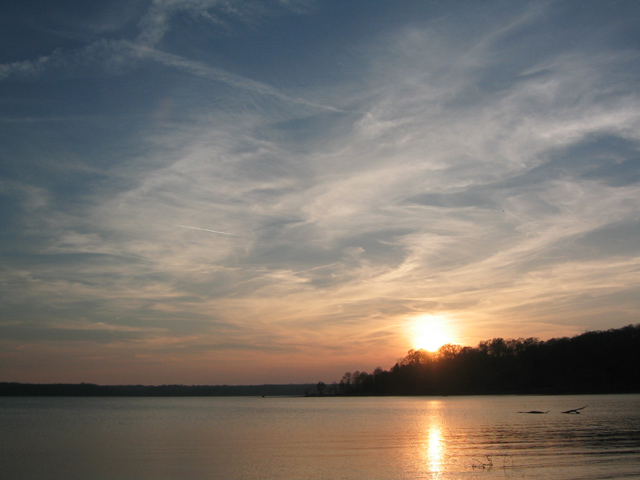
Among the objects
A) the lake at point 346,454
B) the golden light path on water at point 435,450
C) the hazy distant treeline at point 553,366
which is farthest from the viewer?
Result: the hazy distant treeline at point 553,366

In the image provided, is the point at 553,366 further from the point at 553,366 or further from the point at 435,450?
the point at 435,450

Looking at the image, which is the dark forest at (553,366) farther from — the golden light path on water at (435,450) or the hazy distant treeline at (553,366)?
the golden light path on water at (435,450)

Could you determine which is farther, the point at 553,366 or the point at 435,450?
the point at 553,366

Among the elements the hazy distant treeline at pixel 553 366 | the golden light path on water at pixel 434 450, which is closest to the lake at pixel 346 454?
the golden light path on water at pixel 434 450

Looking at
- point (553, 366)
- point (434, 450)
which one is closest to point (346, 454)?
point (434, 450)

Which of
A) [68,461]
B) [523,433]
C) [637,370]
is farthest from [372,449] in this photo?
[637,370]

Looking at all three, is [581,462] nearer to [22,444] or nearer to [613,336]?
[22,444]

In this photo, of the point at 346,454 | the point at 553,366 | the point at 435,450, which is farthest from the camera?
the point at 553,366

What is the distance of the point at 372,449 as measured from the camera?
43.8m

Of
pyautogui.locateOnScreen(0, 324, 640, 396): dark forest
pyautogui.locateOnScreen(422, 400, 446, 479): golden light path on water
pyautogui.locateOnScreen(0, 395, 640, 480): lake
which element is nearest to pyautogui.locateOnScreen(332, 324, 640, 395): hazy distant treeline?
pyautogui.locateOnScreen(0, 324, 640, 396): dark forest

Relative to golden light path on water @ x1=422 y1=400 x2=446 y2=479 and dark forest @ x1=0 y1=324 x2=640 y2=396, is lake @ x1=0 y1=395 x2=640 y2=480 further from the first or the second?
dark forest @ x1=0 y1=324 x2=640 y2=396

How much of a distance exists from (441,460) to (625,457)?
12209mm

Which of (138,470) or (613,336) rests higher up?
(613,336)

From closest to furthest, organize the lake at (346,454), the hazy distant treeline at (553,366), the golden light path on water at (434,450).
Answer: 1. the lake at (346,454)
2. the golden light path on water at (434,450)
3. the hazy distant treeline at (553,366)
